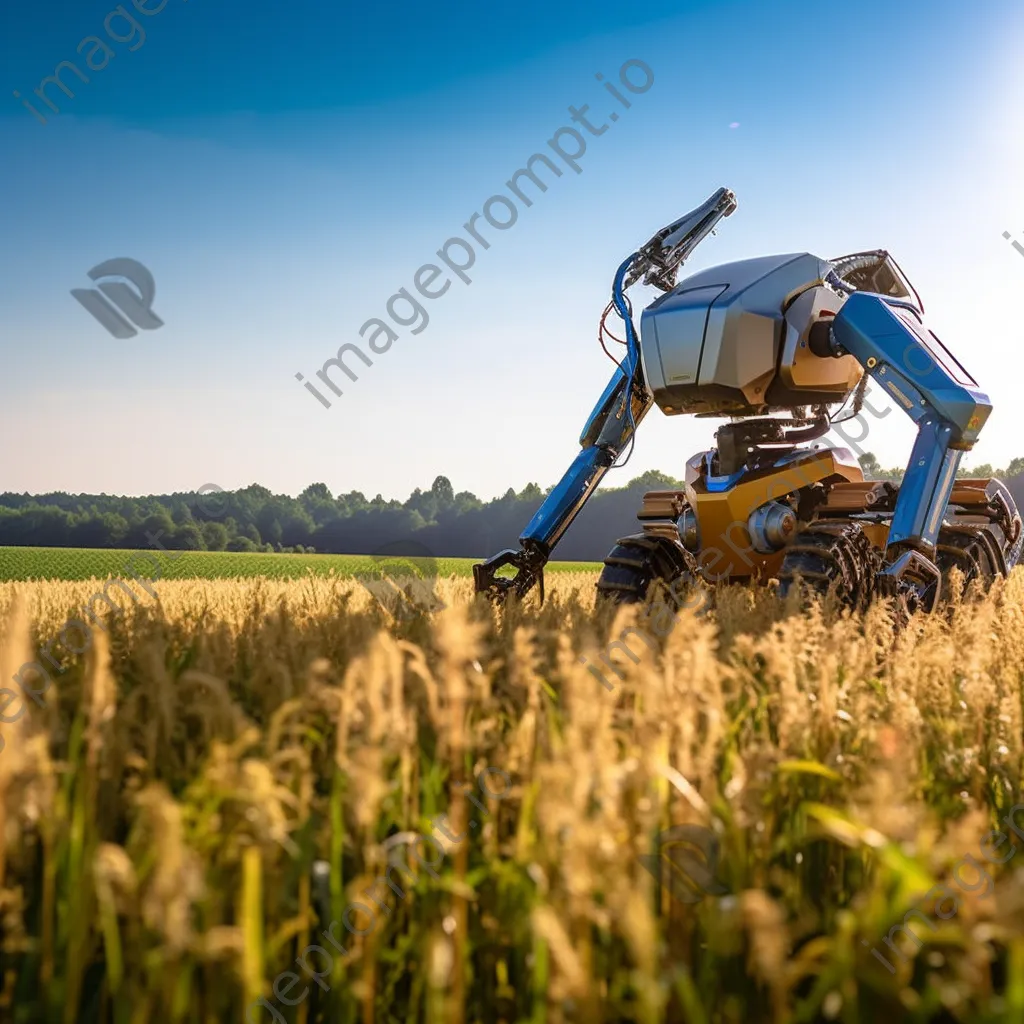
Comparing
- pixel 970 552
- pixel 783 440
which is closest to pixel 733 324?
pixel 783 440

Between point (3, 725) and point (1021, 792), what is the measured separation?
7.50 ft

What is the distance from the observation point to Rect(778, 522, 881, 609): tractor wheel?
4590mm

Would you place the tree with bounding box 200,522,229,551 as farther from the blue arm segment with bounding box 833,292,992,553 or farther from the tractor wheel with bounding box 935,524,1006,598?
the blue arm segment with bounding box 833,292,992,553

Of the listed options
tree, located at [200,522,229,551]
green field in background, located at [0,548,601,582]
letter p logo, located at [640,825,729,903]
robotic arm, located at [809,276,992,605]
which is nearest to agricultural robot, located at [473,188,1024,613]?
robotic arm, located at [809,276,992,605]

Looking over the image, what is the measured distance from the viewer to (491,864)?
1515mm

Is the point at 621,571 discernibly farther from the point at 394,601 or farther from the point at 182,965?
the point at 182,965

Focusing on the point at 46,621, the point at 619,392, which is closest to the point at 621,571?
the point at 619,392

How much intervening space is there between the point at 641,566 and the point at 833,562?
1.62 m

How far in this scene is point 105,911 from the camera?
1.14m

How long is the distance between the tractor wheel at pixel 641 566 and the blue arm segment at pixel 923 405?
67.0 inches

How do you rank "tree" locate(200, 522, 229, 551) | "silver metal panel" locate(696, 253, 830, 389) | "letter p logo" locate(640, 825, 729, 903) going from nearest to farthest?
"letter p logo" locate(640, 825, 729, 903) → "silver metal panel" locate(696, 253, 830, 389) → "tree" locate(200, 522, 229, 551)

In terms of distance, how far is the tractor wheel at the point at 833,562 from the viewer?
4590 millimetres

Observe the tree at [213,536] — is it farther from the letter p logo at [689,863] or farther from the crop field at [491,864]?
the letter p logo at [689,863]

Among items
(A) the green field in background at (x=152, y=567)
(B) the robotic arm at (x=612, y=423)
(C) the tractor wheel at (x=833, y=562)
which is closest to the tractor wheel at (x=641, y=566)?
(B) the robotic arm at (x=612, y=423)
